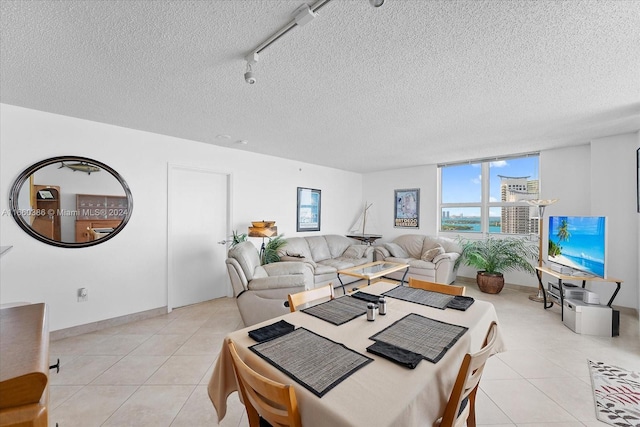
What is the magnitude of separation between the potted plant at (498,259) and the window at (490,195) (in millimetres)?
411

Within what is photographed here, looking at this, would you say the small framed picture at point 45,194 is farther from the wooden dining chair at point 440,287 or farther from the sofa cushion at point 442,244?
the sofa cushion at point 442,244

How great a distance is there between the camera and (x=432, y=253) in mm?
4918

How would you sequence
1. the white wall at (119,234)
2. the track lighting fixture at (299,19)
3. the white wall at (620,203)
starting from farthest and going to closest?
the white wall at (620,203), the white wall at (119,234), the track lighting fixture at (299,19)

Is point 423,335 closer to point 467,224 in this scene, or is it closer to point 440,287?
point 440,287

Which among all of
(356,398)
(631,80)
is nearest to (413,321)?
(356,398)

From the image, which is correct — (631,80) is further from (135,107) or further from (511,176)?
(135,107)

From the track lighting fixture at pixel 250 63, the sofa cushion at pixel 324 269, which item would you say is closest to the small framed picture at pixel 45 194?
the track lighting fixture at pixel 250 63

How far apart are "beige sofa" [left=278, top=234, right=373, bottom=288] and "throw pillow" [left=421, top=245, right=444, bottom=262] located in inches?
40.4

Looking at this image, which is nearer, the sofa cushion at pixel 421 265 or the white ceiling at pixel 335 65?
the white ceiling at pixel 335 65

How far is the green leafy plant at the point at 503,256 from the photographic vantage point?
14.8ft

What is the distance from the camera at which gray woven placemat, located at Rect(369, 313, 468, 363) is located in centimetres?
121

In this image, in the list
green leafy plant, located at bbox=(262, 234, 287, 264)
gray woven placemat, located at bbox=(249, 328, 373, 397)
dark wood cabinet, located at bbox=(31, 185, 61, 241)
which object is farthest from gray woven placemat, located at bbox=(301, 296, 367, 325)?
dark wood cabinet, located at bbox=(31, 185, 61, 241)

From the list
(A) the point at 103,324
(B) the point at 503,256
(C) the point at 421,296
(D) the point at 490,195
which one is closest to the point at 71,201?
(A) the point at 103,324

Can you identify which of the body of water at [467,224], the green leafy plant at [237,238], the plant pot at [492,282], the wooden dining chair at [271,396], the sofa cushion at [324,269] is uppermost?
the body of water at [467,224]
